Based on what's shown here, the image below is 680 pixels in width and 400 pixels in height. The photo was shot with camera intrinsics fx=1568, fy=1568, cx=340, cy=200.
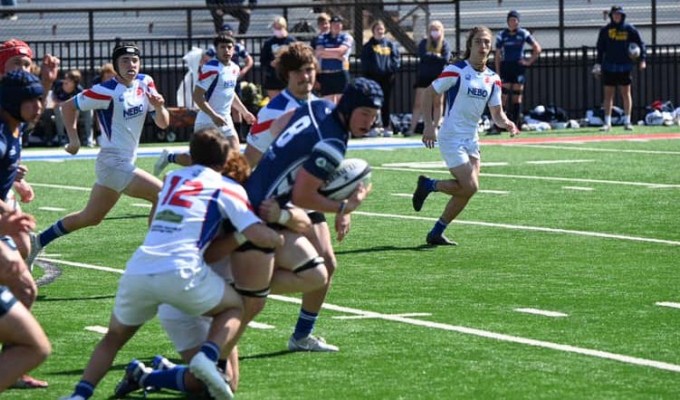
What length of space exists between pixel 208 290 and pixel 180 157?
7455 mm

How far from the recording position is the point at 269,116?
984cm

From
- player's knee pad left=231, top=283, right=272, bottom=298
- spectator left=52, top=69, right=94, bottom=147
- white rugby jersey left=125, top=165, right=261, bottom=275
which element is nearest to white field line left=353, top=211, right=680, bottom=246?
player's knee pad left=231, top=283, right=272, bottom=298

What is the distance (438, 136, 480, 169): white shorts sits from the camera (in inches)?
560

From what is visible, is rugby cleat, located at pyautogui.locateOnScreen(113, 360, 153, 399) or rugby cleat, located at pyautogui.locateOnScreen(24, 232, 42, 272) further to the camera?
rugby cleat, located at pyautogui.locateOnScreen(24, 232, 42, 272)

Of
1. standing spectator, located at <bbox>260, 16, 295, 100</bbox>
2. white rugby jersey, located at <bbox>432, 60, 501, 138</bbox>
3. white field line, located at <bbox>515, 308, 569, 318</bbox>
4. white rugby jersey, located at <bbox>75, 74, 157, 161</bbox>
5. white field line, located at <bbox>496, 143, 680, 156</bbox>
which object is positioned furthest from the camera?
standing spectator, located at <bbox>260, 16, 295, 100</bbox>

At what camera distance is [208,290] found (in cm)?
747

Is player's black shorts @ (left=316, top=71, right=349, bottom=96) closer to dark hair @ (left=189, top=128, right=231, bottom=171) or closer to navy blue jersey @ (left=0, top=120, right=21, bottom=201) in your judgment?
A: navy blue jersey @ (left=0, top=120, right=21, bottom=201)

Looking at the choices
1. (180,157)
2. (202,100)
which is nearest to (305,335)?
(180,157)

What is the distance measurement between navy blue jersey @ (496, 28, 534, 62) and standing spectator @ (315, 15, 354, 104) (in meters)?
3.32

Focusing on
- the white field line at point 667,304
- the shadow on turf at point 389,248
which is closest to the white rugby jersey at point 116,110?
the shadow on turf at point 389,248

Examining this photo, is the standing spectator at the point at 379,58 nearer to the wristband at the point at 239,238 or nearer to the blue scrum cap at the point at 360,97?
the blue scrum cap at the point at 360,97

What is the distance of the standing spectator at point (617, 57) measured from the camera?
28.2 meters

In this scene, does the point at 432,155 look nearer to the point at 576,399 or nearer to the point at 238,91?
the point at 238,91

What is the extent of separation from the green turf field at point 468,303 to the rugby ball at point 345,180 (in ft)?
3.25
